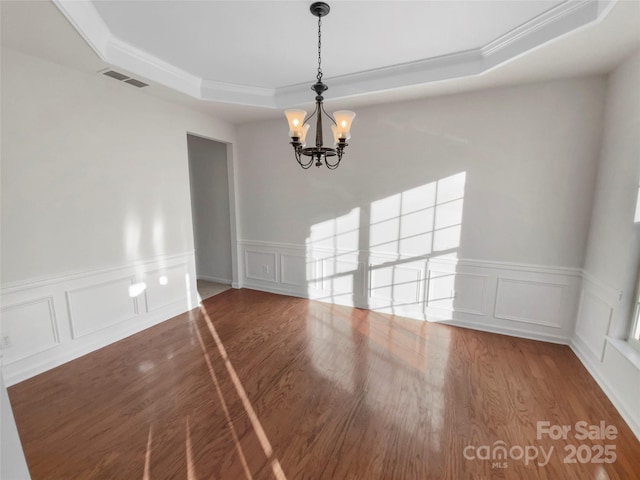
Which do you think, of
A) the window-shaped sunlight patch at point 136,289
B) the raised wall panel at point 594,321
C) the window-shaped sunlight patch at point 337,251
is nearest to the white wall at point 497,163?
the window-shaped sunlight patch at point 337,251

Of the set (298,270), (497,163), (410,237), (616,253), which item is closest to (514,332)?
(616,253)

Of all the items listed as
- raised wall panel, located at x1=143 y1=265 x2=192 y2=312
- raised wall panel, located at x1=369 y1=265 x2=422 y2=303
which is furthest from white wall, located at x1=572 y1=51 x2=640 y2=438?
raised wall panel, located at x1=143 y1=265 x2=192 y2=312

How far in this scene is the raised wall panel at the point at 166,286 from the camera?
3.55 meters

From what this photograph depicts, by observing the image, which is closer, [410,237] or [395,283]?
[410,237]

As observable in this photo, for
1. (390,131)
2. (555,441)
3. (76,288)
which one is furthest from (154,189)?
(555,441)

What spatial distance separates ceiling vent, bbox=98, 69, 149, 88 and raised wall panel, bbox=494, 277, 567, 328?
14.7ft

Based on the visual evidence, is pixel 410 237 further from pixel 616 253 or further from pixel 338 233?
pixel 616 253

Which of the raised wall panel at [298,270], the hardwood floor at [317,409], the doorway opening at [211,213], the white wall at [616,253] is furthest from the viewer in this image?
the doorway opening at [211,213]

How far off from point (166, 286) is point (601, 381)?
4.61 metres

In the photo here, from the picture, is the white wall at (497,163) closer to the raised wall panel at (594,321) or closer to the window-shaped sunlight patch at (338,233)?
the window-shaped sunlight patch at (338,233)

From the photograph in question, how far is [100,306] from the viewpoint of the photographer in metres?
3.05

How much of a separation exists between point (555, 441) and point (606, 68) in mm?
3130

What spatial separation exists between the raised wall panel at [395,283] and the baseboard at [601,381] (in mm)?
1596

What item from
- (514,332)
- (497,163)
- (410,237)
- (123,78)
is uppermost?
(123,78)
